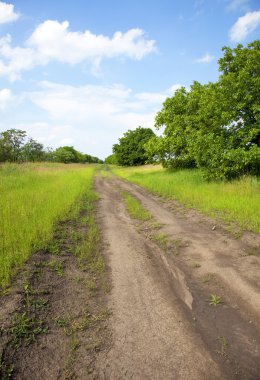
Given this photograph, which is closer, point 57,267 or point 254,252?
point 57,267

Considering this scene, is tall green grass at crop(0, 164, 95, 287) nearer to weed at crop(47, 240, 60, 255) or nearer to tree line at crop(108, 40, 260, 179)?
weed at crop(47, 240, 60, 255)

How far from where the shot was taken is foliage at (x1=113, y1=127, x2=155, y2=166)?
48.8 m

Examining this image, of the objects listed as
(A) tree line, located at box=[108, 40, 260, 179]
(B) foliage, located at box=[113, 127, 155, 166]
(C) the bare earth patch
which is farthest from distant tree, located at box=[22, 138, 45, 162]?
(C) the bare earth patch

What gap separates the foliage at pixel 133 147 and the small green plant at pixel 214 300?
44669 millimetres

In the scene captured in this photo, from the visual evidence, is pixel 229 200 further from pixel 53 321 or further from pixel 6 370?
pixel 6 370

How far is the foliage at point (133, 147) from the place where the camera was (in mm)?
48803

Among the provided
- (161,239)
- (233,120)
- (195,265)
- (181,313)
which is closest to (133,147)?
(233,120)

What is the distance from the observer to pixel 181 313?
3727 millimetres

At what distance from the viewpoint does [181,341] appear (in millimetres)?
3150

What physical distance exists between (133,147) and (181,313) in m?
46.9

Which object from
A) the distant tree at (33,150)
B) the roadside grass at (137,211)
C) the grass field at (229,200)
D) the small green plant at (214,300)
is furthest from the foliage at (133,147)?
the small green plant at (214,300)

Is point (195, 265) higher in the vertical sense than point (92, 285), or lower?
lower

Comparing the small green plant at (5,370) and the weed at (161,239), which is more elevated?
the weed at (161,239)

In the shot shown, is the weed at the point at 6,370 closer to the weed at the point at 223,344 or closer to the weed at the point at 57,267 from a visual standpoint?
the weed at the point at 57,267
